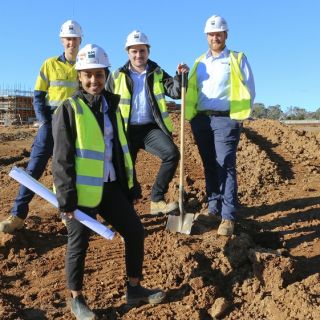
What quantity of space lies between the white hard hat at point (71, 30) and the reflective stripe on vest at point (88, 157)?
2166 mm

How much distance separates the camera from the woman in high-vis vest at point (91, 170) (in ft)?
12.6

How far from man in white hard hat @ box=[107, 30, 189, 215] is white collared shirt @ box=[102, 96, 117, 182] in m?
1.77

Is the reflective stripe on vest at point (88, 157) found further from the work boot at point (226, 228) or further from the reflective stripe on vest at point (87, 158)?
the work boot at point (226, 228)

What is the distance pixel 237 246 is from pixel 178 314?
1077mm

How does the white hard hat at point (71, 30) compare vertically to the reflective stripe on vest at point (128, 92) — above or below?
above

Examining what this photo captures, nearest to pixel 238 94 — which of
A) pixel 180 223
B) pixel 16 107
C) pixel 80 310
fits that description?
pixel 180 223

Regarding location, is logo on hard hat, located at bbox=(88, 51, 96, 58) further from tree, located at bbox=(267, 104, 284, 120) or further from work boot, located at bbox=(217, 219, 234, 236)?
tree, located at bbox=(267, 104, 284, 120)

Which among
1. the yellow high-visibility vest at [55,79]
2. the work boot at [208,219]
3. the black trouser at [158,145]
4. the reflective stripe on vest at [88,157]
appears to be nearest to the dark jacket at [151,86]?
the black trouser at [158,145]

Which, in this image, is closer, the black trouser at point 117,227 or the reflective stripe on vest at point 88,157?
the reflective stripe on vest at point 88,157

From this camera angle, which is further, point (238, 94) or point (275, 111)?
point (275, 111)

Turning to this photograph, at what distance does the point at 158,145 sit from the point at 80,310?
2331mm

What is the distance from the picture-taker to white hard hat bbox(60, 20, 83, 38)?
5.84m

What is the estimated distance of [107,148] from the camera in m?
4.10

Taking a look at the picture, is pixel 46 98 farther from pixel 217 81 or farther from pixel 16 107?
pixel 16 107
